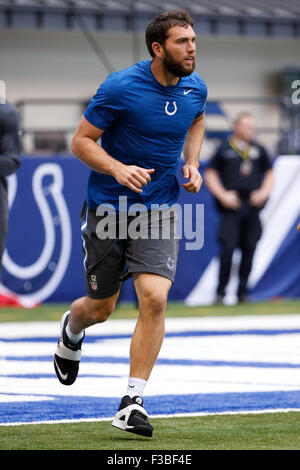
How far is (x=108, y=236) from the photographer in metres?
6.05

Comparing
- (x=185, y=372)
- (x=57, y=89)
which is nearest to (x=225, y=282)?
(x=185, y=372)

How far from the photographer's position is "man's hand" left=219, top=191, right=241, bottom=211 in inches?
538

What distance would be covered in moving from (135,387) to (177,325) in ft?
19.1

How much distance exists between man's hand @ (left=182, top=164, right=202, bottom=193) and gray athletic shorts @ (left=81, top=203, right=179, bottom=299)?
20 centimetres

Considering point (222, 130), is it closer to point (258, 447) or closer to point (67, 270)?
point (67, 270)

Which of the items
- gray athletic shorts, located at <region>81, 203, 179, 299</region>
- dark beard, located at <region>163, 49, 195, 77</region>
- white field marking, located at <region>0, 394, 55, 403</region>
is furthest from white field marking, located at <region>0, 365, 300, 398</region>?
dark beard, located at <region>163, 49, 195, 77</region>

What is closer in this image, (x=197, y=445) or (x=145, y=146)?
(x=197, y=445)

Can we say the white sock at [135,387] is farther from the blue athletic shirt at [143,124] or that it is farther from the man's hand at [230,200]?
the man's hand at [230,200]

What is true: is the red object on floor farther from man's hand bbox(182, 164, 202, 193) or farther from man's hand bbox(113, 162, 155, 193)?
man's hand bbox(113, 162, 155, 193)

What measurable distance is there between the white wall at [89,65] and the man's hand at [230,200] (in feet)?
28.8

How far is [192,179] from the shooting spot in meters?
5.98

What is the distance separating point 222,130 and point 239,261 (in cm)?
768

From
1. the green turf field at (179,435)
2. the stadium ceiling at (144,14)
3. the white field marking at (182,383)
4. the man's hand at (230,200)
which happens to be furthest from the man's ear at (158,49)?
the stadium ceiling at (144,14)

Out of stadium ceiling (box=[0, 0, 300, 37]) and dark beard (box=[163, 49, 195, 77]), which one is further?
stadium ceiling (box=[0, 0, 300, 37])
